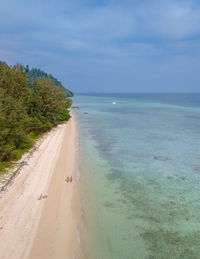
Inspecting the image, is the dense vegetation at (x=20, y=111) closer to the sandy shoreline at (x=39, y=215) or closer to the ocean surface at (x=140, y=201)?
the sandy shoreline at (x=39, y=215)

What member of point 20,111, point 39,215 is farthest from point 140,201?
point 20,111

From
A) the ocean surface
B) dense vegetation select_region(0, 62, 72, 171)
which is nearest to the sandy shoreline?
the ocean surface

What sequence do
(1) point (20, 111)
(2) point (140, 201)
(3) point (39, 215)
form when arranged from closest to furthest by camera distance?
(3) point (39, 215), (2) point (140, 201), (1) point (20, 111)

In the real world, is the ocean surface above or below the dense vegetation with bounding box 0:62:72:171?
below

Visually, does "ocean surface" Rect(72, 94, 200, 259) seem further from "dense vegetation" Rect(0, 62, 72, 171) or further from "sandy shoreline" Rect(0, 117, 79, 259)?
"dense vegetation" Rect(0, 62, 72, 171)

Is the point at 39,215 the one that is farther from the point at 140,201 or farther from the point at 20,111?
the point at 20,111

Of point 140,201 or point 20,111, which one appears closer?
point 140,201

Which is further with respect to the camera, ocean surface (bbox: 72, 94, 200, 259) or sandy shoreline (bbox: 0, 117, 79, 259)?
ocean surface (bbox: 72, 94, 200, 259)
